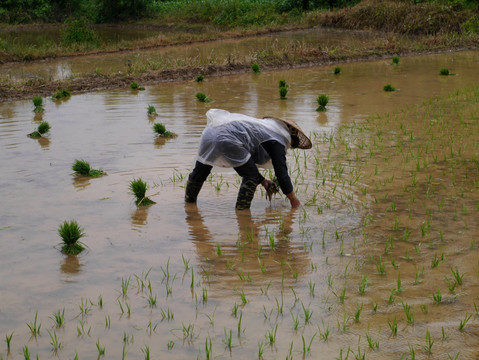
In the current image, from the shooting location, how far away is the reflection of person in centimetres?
487

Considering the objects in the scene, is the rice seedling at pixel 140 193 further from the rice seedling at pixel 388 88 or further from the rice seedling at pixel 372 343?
the rice seedling at pixel 388 88

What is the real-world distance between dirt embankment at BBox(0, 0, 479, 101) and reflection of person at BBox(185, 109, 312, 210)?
8.06 m

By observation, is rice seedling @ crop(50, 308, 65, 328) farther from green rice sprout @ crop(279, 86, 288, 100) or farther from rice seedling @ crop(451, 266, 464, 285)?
green rice sprout @ crop(279, 86, 288, 100)

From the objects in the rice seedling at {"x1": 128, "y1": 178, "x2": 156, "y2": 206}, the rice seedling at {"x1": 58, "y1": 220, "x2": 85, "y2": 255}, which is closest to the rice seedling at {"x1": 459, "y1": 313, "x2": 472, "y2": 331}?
the rice seedling at {"x1": 58, "y1": 220, "x2": 85, "y2": 255}

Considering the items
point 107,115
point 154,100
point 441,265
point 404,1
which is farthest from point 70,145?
point 404,1

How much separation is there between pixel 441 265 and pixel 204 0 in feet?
107

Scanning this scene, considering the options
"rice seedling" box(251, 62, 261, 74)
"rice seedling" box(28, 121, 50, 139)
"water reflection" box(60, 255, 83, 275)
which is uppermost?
"rice seedling" box(251, 62, 261, 74)

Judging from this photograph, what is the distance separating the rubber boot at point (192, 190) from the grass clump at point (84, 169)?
4.86 ft

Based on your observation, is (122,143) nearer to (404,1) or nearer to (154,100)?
(154,100)

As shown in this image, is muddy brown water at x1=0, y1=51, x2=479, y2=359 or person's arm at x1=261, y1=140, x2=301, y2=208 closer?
muddy brown water at x1=0, y1=51, x2=479, y2=359

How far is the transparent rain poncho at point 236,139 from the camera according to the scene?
4.86 metres

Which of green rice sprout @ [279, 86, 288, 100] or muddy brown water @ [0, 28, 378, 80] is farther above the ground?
Result: muddy brown water @ [0, 28, 378, 80]

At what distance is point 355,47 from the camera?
57.4ft

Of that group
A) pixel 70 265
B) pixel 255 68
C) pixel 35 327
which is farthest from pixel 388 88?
pixel 35 327
